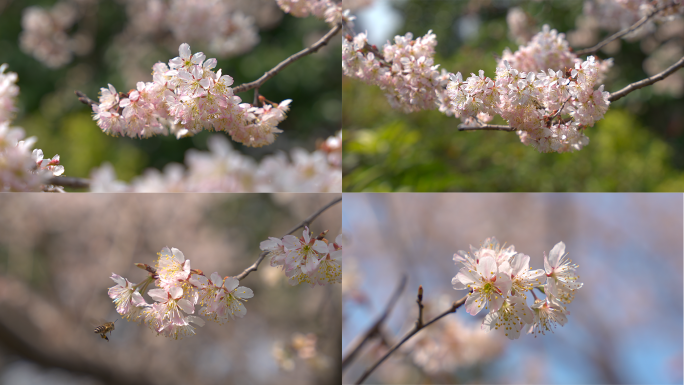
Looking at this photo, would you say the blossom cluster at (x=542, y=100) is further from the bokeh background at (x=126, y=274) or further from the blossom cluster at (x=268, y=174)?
the bokeh background at (x=126, y=274)

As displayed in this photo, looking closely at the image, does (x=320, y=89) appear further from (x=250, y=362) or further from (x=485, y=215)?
(x=250, y=362)

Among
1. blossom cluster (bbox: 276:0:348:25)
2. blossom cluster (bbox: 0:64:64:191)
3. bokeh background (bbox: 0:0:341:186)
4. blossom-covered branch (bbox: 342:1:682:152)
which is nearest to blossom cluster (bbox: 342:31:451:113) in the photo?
blossom-covered branch (bbox: 342:1:682:152)

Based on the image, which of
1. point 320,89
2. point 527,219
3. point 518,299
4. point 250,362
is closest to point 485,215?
point 527,219

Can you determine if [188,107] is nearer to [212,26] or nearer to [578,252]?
[212,26]

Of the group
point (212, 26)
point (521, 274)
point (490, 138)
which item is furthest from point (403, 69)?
point (490, 138)

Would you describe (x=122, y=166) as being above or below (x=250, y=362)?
above

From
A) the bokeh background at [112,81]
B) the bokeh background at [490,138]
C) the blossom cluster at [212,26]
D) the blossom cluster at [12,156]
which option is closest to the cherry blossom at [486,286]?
the blossom cluster at [12,156]
